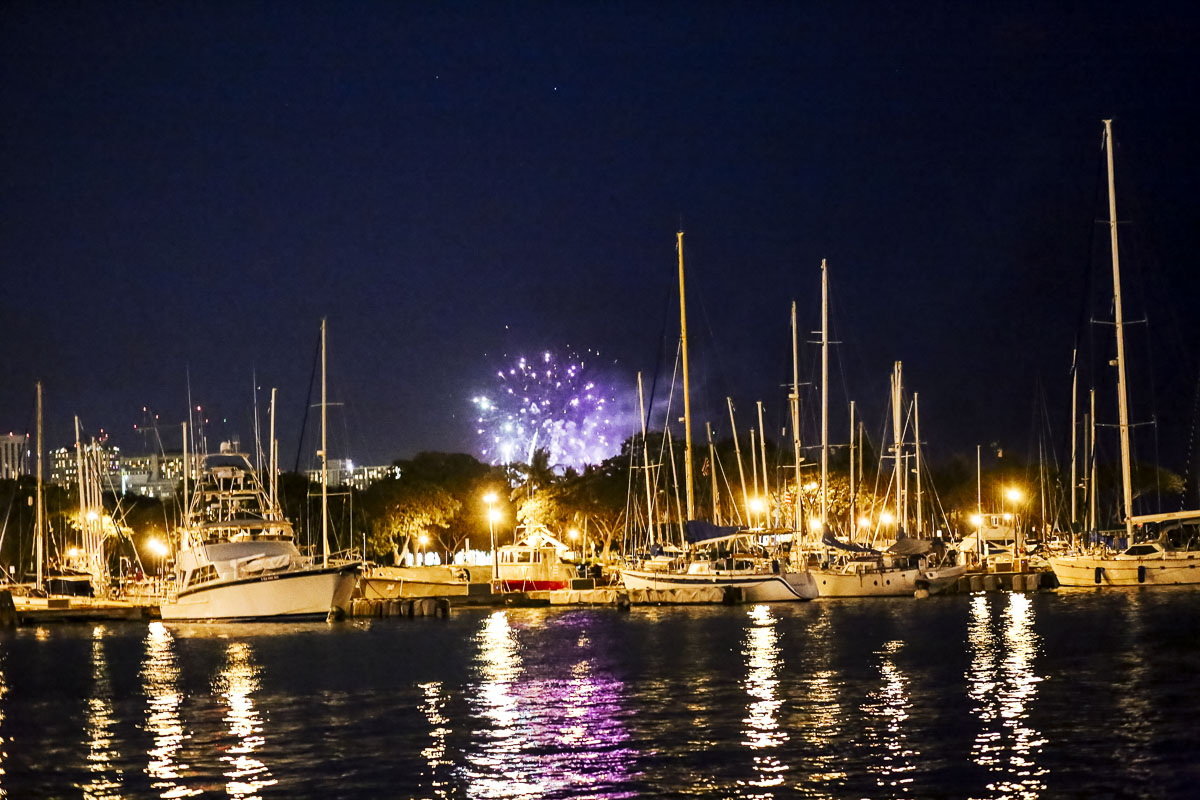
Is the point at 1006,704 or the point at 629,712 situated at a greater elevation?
the point at 629,712

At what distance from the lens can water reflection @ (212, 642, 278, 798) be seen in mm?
26422

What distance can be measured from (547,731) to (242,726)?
23.2 feet

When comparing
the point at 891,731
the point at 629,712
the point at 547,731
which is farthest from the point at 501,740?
the point at 891,731

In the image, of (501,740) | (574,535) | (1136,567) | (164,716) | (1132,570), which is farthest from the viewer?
(574,535)

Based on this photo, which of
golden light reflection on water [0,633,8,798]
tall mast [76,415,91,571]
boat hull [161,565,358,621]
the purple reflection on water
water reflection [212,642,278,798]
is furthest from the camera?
tall mast [76,415,91,571]

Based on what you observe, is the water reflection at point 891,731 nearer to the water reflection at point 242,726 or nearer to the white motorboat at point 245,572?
the water reflection at point 242,726

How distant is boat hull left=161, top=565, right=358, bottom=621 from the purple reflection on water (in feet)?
69.5

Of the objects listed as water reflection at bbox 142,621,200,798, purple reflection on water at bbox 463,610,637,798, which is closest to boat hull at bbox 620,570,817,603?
water reflection at bbox 142,621,200,798

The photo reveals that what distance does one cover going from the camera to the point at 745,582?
77.2 meters

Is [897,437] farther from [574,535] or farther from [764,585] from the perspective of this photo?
[574,535]

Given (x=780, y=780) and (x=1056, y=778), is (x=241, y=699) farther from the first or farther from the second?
(x=1056, y=778)

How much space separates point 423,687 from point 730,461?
78259 millimetres

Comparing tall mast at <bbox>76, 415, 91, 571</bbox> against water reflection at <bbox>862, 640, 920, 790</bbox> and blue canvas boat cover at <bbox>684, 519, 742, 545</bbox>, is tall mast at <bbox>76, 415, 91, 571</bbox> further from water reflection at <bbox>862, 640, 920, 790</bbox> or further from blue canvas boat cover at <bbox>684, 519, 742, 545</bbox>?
water reflection at <bbox>862, 640, 920, 790</bbox>

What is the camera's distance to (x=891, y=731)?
102ft
